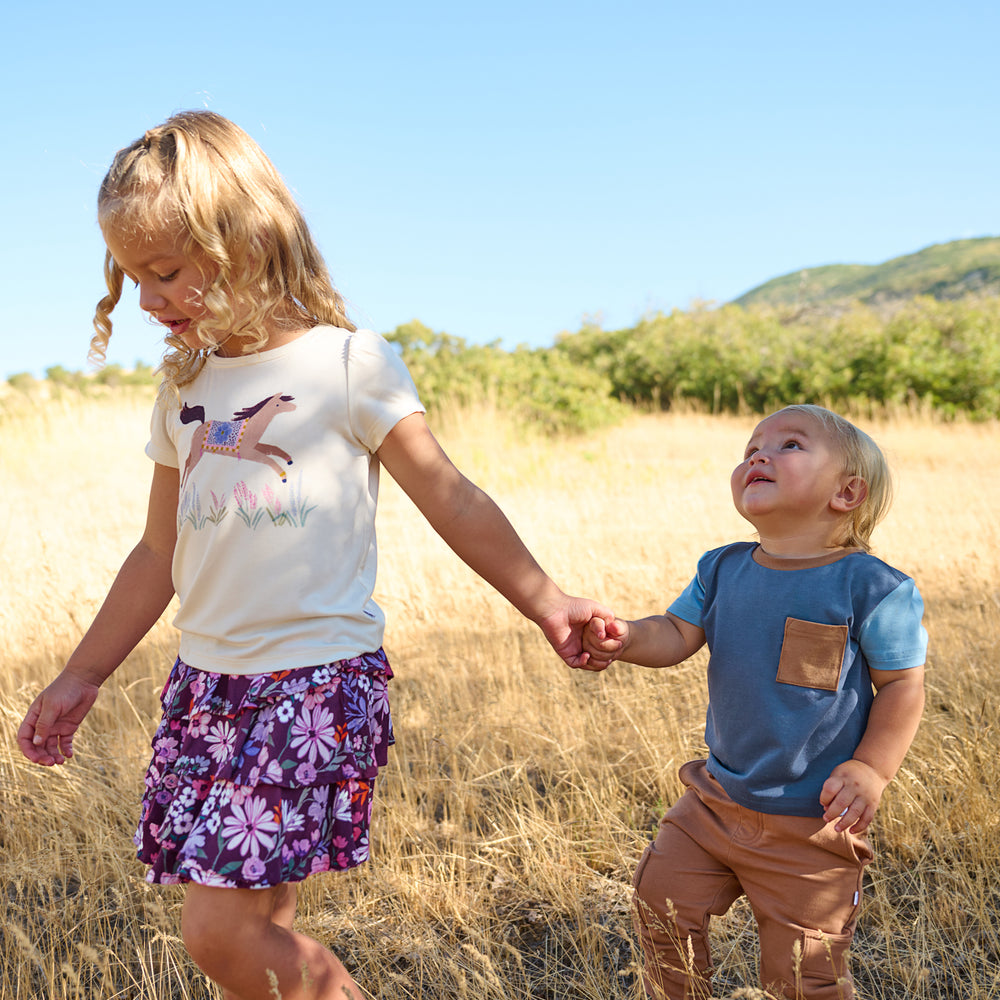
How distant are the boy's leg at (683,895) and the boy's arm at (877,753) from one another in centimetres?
26

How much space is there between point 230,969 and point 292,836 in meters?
0.23

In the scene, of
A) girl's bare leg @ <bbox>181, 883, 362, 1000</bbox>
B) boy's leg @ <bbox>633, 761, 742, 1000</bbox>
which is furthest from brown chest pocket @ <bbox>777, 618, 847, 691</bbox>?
girl's bare leg @ <bbox>181, 883, 362, 1000</bbox>

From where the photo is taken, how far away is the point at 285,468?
1.61 m

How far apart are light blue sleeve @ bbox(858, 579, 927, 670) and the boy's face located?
23 centimetres

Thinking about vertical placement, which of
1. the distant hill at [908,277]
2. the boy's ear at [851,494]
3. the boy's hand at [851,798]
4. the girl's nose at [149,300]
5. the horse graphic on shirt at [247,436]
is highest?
the distant hill at [908,277]

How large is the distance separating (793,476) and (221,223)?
1189 millimetres

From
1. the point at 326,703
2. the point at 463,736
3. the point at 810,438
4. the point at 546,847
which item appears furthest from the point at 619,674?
the point at 326,703

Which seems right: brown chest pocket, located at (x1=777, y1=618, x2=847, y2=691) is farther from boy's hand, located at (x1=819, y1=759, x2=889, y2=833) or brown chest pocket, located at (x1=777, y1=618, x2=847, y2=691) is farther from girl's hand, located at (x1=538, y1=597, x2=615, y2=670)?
girl's hand, located at (x1=538, y1=597, x2=615, y2=670)

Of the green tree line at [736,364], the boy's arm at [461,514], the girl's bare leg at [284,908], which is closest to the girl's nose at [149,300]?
the boy's arm at [461,514]

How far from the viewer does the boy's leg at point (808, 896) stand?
163cm

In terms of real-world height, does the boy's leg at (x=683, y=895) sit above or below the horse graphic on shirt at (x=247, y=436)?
below

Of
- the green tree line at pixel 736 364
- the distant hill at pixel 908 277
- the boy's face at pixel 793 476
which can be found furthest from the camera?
the distant hill at pixel 908 277

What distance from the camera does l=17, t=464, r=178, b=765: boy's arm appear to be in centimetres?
185

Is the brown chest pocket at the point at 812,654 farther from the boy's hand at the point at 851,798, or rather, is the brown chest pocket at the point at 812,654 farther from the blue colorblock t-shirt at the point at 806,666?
the boy's hand at the point at 851,798
